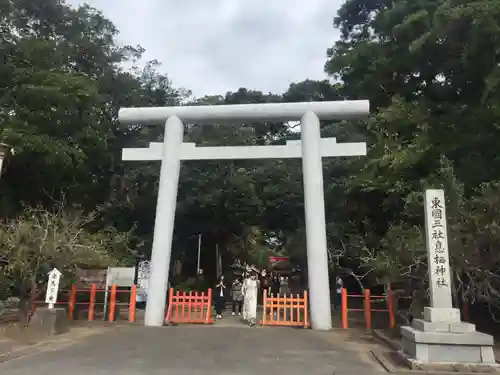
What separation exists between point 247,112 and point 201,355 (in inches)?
321

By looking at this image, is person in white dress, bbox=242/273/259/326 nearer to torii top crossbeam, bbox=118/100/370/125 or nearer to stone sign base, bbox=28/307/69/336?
torii top crossbeam, bbox=118/100/370/125

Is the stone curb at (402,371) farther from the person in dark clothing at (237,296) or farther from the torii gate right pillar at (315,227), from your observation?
the person in dark clothing at (237,296)

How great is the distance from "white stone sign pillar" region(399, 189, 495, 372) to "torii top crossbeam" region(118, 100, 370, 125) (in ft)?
23.4

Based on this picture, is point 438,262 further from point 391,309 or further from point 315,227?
point 391,309

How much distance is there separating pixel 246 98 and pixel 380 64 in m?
15.7

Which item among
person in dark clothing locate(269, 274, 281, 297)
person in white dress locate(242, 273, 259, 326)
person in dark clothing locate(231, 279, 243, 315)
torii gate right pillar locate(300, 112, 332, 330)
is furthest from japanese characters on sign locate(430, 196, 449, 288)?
person in dark clothing locate(269, 274, 281, 297)

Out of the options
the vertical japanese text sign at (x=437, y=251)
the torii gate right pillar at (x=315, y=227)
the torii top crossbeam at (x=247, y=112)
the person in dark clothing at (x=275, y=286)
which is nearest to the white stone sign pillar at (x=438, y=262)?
the vertical japanese text sign at (x=437, y=251)

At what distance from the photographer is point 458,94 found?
16.3m

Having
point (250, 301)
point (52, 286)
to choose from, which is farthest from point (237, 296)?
point (52, 286)

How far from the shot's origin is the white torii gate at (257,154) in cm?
1327

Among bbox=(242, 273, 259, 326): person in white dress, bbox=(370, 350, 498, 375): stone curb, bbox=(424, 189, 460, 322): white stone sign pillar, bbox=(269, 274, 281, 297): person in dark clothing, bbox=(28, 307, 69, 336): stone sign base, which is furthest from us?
bbox=(269, 274, 281, 297): person in dark clothing

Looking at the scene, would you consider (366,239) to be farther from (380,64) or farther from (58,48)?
(58,48)

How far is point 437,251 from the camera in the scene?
8211 mm

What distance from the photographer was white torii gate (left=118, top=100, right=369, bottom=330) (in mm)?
13266
